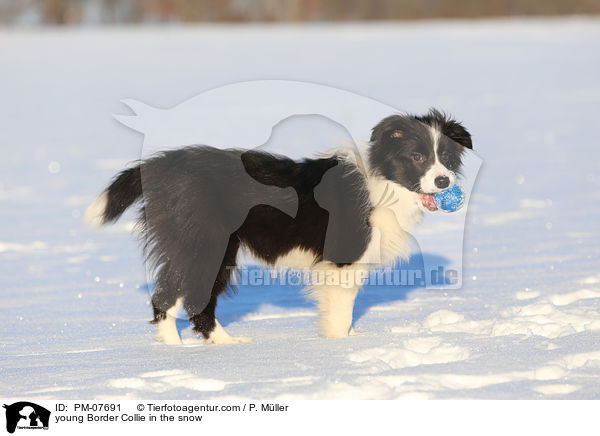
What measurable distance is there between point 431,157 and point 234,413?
179cm

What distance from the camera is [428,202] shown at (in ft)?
14.0

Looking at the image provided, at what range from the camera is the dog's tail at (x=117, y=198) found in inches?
165

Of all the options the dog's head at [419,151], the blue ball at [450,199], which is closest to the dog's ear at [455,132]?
the dog's head at [419,151]

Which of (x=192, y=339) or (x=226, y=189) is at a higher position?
(x=226, y=189)

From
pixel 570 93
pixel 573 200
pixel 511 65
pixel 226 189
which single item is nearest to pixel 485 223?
pixel 573 200

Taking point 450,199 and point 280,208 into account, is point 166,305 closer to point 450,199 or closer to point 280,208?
point 280,208

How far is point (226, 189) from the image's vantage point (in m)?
4.09

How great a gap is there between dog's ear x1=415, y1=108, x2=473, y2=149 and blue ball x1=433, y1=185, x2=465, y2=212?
282 mm

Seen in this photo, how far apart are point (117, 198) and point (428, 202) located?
1724mm

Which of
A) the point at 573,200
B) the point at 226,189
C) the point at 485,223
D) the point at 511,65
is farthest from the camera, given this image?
the point at 511,65

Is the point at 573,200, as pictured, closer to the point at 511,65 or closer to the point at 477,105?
the point at 477,105

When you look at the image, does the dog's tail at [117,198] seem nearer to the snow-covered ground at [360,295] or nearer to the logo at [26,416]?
the snow-covered ground at [360,295]

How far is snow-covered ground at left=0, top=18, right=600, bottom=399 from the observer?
349cm

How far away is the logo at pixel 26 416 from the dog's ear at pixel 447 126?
2435 millimetres
